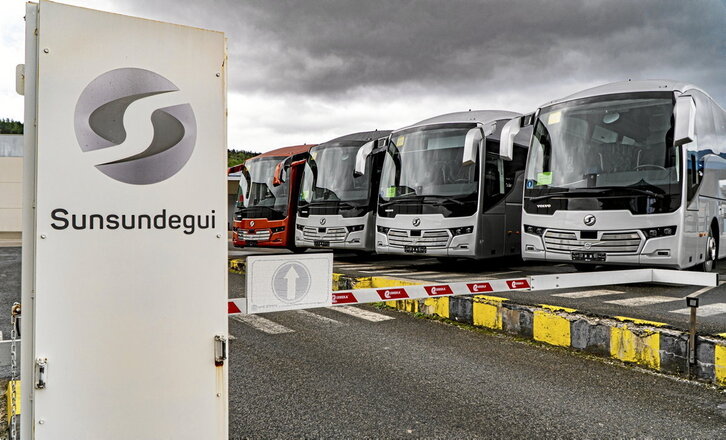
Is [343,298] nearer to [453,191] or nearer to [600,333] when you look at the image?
[600,333]

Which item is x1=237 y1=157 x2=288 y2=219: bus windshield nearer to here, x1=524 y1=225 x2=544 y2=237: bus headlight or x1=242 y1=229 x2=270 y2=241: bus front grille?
x1=242 y1=229 x2=270 y2=241: bus front grille

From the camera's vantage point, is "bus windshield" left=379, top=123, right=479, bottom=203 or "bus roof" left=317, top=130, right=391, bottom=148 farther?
"bus roof" left=317, top=130, right=391, bottom=148

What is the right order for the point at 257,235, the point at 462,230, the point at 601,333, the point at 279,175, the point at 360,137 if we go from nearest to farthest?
the point at 601,333 → the point at 462,230 → the point at 360,137 → the point at 279,175 → the point at 257,235

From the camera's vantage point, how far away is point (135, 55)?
7.44ft

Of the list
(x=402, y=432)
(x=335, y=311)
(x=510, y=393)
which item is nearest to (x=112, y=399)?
(x=402, y=432)

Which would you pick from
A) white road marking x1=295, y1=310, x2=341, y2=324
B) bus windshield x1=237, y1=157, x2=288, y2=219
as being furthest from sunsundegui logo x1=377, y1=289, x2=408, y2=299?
bus windshield x1=237, y1=157, x2=288, y2=219

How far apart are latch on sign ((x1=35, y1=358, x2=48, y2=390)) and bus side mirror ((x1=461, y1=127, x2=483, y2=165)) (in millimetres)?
9703

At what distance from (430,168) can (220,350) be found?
10.1 metres

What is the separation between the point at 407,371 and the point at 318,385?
2.63 feet

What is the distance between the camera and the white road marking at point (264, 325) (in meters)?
6.35

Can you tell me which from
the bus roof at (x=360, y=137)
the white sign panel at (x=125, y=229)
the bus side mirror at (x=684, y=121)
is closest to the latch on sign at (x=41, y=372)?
the white sign panel at (x=125, y=229)

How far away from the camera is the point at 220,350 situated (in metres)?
2.42

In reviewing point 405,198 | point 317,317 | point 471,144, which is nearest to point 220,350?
point 317,317

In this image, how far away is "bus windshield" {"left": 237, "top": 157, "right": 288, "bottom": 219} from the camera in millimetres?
17078
